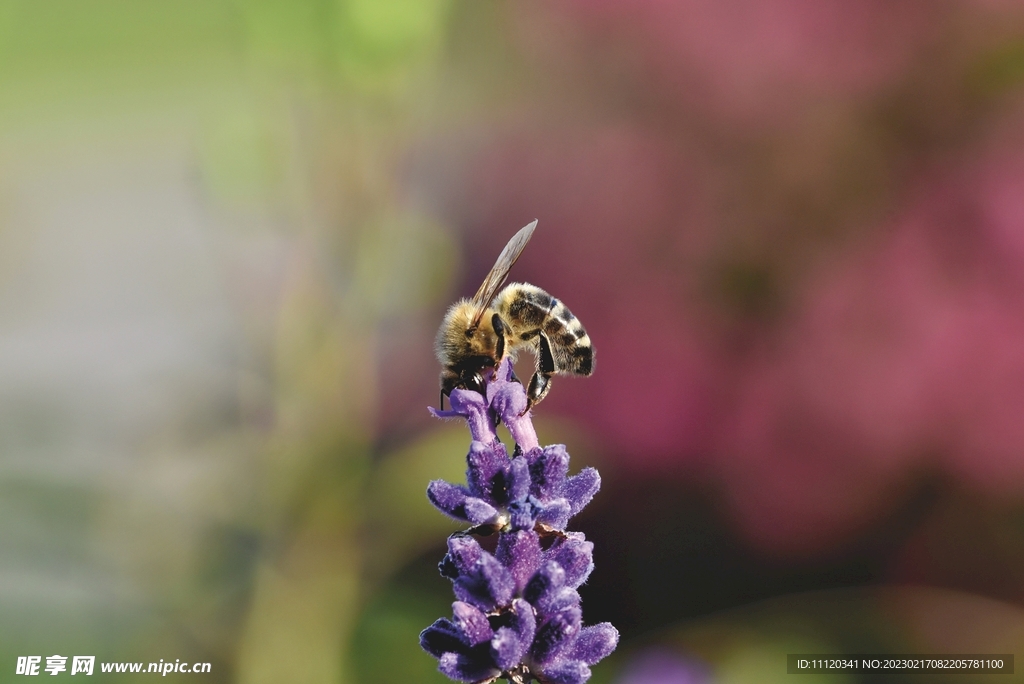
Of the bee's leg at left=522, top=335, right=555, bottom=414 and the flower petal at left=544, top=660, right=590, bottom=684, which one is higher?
the bee's leg at left=522, top=335, right=555, bottom=414

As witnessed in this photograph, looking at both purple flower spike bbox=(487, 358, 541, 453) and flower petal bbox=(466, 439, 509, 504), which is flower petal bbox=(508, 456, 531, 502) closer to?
flower petal bbox=(466, 439, 509, 504)

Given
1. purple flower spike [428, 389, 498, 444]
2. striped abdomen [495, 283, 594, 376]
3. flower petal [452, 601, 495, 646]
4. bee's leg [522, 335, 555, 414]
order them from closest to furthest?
flower petal [452, 601, 495, 646], purple flower spike [428, 389, 498, 444], bee's leg [522, 335, 555, 414], striped abdomen [495, 283, 594, 376]

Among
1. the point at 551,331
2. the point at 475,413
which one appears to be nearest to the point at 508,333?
the point at 551,331

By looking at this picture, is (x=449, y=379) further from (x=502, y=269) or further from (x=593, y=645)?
(x=593, y=645)

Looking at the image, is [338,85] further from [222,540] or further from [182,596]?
[182,596]

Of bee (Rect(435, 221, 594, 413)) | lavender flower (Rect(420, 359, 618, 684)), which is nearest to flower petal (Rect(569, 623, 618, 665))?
lavender flower (Rect(420, 359, 618, 684))

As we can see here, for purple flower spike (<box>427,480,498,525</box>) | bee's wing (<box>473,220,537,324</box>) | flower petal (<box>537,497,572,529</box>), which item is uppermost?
bee's wing (<box>473,220,537,324</box>)

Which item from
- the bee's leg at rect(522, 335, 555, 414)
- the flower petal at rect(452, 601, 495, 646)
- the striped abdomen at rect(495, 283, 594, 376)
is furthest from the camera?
the striped abdomen at rect(495, 283, 594, 376)

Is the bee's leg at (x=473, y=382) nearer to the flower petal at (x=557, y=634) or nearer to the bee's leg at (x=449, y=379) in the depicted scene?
the bee's leg at (x=449, y=379)
